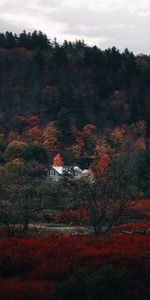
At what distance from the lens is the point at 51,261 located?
57.4ft

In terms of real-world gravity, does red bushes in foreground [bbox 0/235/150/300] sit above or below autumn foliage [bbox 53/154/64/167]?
below

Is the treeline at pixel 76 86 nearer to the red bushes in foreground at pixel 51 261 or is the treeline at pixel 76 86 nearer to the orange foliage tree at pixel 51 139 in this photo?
the orange foliage tree at pixel 51 139

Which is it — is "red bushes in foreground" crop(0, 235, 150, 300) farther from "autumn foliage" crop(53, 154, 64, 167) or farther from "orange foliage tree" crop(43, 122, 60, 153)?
"orange foliage tree" crop(43, 122, 60, 153)

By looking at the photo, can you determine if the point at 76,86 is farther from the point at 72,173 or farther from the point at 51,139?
the point at 72,173

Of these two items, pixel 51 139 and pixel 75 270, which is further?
pixel 51 139

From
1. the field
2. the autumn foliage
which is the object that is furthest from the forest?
the autumn foliage

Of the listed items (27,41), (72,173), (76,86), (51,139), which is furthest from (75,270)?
(27,41)

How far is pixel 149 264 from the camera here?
51.8ft

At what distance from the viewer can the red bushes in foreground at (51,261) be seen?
1436 centimetres

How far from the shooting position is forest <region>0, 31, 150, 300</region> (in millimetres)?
15664

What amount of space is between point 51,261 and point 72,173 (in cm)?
2839

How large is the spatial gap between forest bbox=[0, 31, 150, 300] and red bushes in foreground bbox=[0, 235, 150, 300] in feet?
0.11

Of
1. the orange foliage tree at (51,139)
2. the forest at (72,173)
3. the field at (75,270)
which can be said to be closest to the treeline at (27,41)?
the forest at (72,173)

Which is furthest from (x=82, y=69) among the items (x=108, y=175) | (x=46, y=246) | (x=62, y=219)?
(x=46, y=246)
